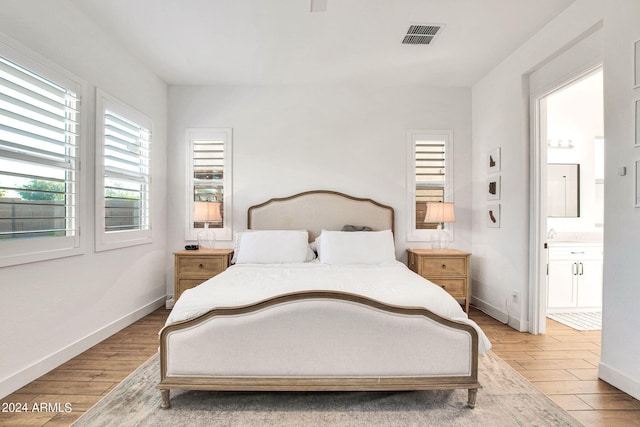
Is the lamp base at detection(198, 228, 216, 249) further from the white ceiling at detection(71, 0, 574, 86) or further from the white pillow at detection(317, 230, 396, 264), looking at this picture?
the white ceiling at detection(71, 0, 574, 86)

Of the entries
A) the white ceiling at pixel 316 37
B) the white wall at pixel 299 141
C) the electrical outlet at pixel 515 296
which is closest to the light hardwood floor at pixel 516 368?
the electrical outlet at pixel 515 296

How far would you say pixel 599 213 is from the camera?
4.30 m

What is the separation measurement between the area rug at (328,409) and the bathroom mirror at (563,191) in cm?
287

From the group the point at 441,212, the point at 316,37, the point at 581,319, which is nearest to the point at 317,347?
the point at 441,212

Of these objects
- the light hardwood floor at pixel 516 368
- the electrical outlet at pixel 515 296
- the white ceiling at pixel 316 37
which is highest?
the white ceiling at pixel 316 37

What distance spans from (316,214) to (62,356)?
270 centimetres

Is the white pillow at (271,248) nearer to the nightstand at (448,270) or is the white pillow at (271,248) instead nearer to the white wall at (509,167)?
the nightstand at (448,270)

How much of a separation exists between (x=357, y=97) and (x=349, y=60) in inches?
29.7

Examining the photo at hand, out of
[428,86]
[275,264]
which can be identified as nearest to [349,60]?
[428,86]

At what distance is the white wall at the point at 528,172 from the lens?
7.06 ft

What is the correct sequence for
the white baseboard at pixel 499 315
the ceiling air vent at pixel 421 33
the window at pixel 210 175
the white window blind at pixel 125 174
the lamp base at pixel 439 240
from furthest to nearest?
the window at pixel 210 175
the lamp base at pixel 439 240
the white baseboard at pixel 499 315
the white window blind at pixel 125 174
the ceiling air vent at pixel 421 33

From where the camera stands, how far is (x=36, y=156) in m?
2.33

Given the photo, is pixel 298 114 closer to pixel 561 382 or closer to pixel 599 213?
pixel 561 382

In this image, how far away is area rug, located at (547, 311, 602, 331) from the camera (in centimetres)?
339
